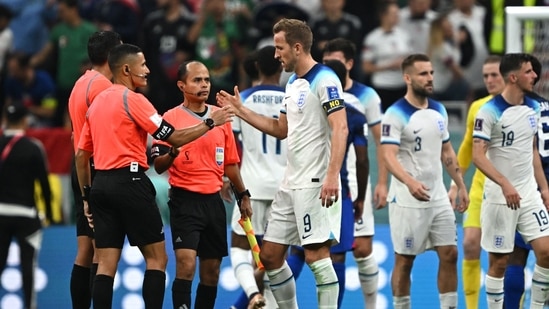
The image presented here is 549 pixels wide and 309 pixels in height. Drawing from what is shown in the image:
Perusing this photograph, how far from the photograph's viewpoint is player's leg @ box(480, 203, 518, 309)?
11.8 metres

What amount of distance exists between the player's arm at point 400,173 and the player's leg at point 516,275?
45.7 inches

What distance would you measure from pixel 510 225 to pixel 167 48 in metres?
6.77

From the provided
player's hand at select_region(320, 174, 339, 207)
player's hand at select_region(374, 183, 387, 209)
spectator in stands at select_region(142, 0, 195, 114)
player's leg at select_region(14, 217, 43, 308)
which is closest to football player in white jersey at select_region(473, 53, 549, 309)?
player's hand at select_region(374, 183, 387, 209)

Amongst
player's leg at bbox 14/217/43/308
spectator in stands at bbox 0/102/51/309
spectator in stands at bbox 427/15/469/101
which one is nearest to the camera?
spectator in stands at bbox 0/102/51/309

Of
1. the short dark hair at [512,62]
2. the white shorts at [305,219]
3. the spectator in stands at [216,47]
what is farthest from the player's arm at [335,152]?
the spectator in stands at [216,47]

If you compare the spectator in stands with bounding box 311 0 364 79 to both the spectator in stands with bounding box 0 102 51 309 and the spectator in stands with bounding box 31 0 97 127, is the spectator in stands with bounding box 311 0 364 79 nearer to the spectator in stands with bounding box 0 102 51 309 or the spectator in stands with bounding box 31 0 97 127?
the spectator in stands with bounding box 31 0 97 127

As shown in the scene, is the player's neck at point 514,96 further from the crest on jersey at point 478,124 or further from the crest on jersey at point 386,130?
the crest on jersey at point 386,130

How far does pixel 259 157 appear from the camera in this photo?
12523 millimetres

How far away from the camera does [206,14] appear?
17.0 meters

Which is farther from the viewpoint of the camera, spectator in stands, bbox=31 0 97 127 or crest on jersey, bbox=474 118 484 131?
spectator in stands, bbox=31 0 97 127

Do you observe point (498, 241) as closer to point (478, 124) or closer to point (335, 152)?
point (478, 124)

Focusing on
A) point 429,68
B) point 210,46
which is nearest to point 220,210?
point 429,68

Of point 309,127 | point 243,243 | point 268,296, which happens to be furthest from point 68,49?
point 309,127

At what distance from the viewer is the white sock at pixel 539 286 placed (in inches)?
464
